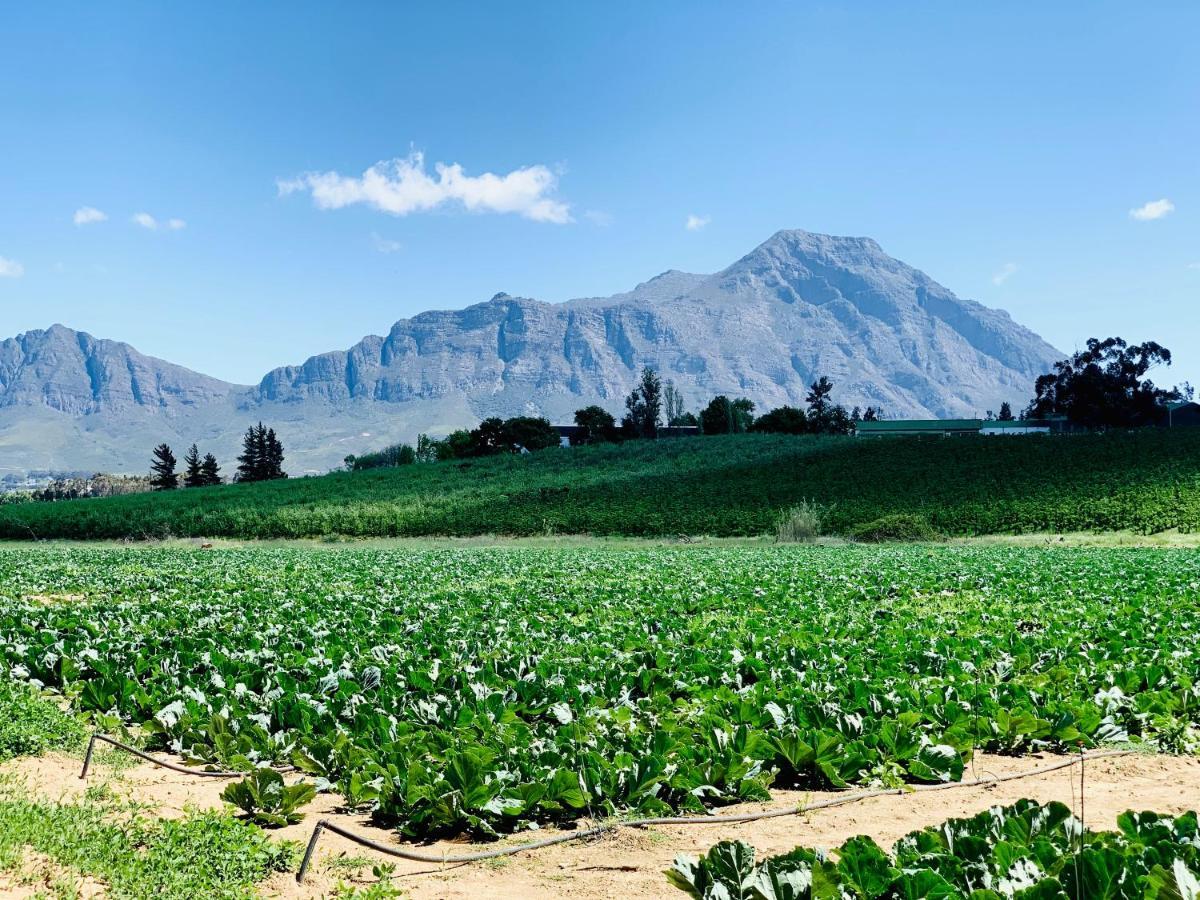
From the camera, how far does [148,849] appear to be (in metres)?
5.62

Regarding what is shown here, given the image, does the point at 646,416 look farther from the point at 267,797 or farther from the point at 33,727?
the point at 267,797

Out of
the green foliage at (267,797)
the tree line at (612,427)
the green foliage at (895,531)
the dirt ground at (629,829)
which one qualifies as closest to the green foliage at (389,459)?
the tree line at (612,427)

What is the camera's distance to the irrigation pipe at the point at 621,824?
560 cm

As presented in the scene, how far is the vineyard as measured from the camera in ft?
164

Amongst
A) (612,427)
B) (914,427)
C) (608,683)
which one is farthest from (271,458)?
(608,683)

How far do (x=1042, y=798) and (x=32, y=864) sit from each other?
715 cm

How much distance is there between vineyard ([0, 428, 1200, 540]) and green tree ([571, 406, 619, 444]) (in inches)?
1444

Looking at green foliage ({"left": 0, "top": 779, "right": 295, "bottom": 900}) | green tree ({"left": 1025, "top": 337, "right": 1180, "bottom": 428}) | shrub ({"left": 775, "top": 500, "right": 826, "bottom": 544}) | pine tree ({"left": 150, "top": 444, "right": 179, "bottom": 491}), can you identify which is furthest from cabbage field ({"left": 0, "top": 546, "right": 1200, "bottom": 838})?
pine tree ({"left": 150, "top": 444, "right": 179, "bottom": 491})

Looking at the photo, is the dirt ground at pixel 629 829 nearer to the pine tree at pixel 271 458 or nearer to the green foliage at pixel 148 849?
the green foliage at pixel 148 849

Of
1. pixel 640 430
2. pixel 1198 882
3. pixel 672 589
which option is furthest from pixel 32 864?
pixel 640 430

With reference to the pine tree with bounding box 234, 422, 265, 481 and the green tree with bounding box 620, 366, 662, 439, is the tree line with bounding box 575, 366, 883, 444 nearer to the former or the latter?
the green tree with bounding box 620, 366, 662, 439

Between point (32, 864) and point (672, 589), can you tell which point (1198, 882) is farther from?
point (672, 589)

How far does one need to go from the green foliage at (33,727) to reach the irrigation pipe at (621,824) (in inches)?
142

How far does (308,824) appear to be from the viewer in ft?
21.0
